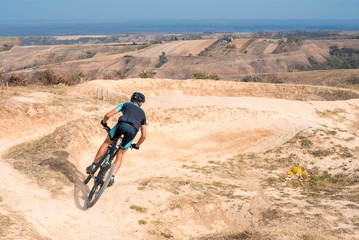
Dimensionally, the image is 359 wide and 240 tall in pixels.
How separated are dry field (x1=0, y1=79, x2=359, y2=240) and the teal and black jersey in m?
2.01

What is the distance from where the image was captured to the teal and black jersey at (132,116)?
25.6 feet

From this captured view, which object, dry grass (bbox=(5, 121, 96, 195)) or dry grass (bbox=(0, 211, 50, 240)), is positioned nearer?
dry grass (bbox=(0, 211, 50, 240))

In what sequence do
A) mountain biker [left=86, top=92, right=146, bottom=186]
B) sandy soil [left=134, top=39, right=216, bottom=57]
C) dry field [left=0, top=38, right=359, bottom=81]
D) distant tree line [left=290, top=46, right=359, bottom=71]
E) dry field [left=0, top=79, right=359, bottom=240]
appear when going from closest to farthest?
1. dry field [left=0, top=79, right=359, bottom=240]
2. mountain biker [left=86, top=92, right=146, bottom=186]
3. dry field [left=0, top=38, right=359, bottom=81]
4. distant tree line [left=290, top=46, right=359, bottom=71]
5. sandy soil [left=134, top=39, right=216, bottom=57]

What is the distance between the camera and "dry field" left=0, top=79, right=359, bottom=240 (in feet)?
23.6

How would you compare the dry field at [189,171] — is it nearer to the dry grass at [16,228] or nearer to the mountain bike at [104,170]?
the dry grass at [16,228]

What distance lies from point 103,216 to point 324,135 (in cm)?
967

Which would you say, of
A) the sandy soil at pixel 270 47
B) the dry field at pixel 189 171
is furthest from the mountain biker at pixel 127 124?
the sandy soil at pixel 270 47

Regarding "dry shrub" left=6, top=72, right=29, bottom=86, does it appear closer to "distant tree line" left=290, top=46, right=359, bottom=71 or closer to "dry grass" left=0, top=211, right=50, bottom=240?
"dry grass" left=0, top=211, right=50, bottom=240

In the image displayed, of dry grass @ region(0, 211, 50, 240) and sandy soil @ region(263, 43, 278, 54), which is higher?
sandy soil @ region(263, 43, 278, 54)

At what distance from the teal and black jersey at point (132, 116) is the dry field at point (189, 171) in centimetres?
201

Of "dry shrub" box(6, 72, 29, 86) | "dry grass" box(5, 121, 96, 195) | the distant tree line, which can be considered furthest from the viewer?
the distant tree line

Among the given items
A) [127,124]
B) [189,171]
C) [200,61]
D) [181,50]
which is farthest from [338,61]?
[127,124]

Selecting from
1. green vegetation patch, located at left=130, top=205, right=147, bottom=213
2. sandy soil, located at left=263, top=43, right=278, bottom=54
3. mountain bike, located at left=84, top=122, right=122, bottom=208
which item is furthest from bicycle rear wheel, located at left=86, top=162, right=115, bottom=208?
sandy soil, located at left=263, top=43, right=278, bottom=54

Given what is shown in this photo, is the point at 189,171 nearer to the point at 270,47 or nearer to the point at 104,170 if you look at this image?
the point at 104,170
